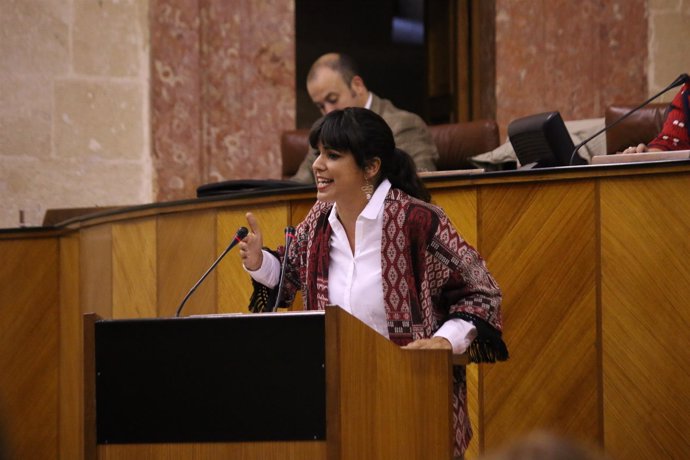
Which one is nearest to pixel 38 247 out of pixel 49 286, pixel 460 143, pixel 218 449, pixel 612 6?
pixel 49 286

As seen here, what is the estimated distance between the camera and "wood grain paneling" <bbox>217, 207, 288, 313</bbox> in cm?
383

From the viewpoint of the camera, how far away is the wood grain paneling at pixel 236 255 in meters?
3.83

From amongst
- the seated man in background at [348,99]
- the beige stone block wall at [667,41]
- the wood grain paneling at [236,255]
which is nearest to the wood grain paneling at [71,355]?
the wood grain paneling at [236,255]

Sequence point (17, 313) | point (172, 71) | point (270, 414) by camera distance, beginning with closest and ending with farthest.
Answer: point (270, 414) → point (17, 313) → point (172, 71)

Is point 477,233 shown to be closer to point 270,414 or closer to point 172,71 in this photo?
point 270,414

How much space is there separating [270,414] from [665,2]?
542 centimetres

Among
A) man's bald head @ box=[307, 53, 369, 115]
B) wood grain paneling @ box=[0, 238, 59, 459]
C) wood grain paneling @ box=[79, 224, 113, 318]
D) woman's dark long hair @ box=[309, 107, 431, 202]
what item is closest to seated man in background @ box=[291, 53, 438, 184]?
man's bald head @ box=[307, 53, 369, 115]

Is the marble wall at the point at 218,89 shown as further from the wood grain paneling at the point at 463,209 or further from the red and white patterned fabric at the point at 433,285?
the red and white patterned fabric at the point at 433,285

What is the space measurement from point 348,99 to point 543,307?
2180 millimetres

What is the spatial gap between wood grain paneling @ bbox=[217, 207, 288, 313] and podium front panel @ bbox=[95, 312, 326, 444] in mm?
1486

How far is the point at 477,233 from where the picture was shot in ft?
11.7

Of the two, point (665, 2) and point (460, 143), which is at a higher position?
point (665, 2)

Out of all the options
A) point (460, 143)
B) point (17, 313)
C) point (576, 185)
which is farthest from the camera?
point (460, 143)

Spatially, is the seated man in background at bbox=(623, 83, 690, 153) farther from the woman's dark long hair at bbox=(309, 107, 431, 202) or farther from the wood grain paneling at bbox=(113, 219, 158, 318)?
the wood grain paneling at bbox=(113, 219, 158, 318)
